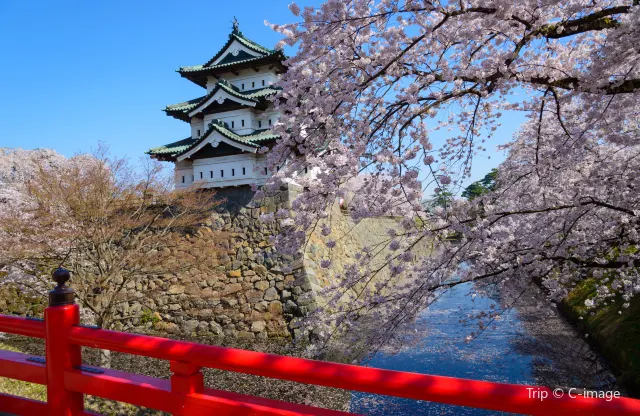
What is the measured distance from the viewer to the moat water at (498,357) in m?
6.92

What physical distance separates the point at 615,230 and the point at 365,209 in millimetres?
3865

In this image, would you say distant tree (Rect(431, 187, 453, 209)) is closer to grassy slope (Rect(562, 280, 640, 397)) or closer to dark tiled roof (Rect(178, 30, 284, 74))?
grassy slope (Rect(562, 280, 640, 397))

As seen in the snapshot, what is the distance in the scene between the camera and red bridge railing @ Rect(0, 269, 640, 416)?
129 cm

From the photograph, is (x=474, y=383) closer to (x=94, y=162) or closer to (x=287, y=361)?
(x=287, y=361)

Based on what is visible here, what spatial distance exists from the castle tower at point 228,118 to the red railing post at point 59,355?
9.18 meters

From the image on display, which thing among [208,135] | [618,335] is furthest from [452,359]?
[208,135]

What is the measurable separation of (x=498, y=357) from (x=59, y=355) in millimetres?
8826

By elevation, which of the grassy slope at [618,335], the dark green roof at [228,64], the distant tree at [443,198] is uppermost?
the dark green roof at [228,64]

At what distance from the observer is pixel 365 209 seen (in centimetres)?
385

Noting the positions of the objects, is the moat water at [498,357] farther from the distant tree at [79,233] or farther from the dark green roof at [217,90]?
the dark green roof at [217,90]

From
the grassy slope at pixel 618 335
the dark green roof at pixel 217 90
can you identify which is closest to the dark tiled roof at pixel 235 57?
the dark green roof at pixel 217 90

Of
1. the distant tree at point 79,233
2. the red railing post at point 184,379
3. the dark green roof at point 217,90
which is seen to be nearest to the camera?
the red railing post at point 184,379

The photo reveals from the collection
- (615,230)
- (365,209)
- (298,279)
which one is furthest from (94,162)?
(615,230)

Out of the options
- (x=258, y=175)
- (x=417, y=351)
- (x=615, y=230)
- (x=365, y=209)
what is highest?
(x=258, y=175)
